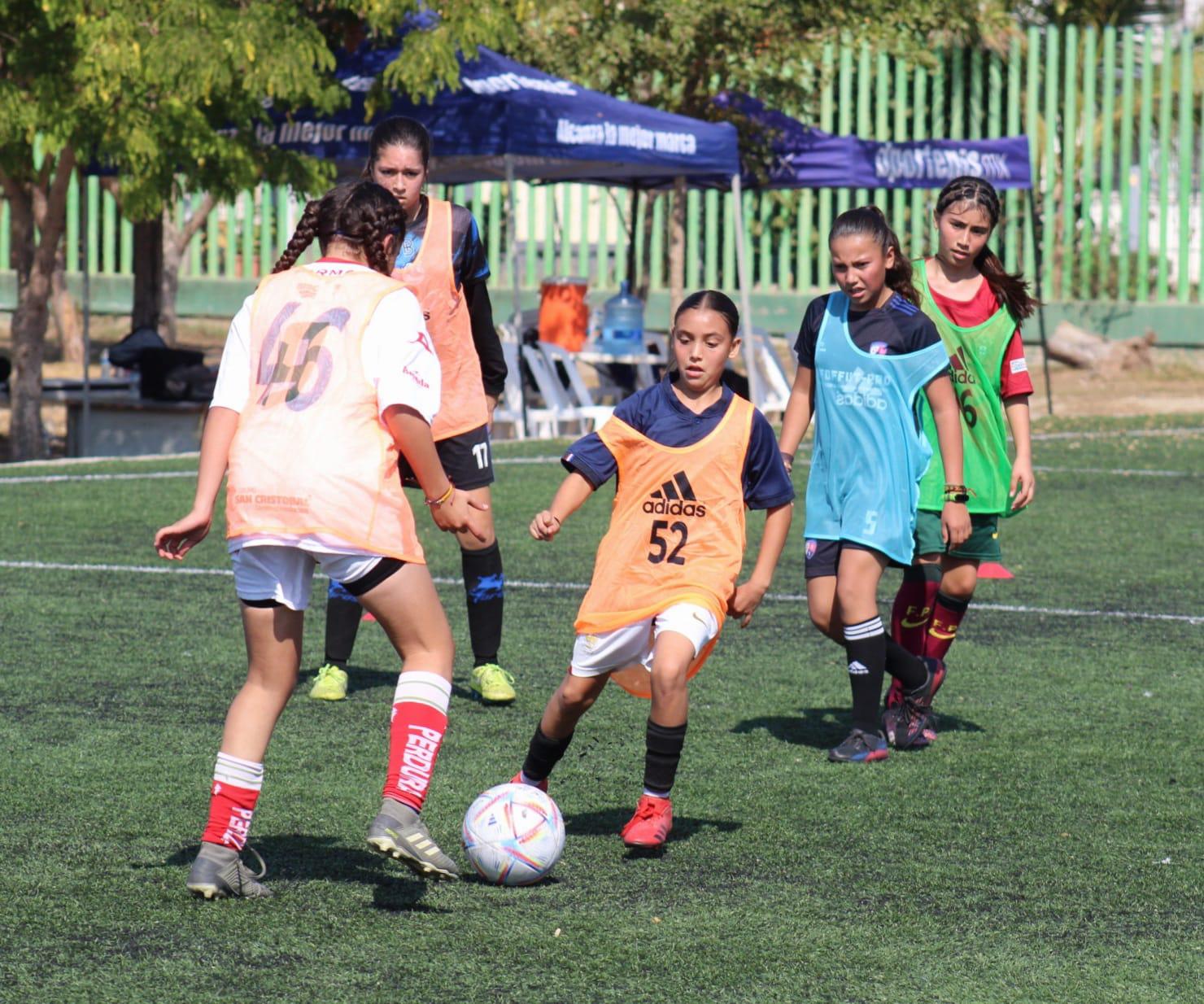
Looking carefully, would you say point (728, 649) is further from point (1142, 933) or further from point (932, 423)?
point (1142, 933)

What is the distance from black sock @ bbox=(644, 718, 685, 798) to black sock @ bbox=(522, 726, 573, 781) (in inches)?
9.6

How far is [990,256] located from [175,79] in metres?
9.29

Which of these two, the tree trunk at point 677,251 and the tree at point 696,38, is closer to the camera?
the tree at point 696,38

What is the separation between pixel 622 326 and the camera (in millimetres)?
20547

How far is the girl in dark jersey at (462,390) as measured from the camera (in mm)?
6582

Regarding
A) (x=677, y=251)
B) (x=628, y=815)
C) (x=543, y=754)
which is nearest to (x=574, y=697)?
(x=543, y=754)

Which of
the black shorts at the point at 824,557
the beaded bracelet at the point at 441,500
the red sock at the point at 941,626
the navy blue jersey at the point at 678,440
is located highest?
the navy blue jersey at the point at 678,440

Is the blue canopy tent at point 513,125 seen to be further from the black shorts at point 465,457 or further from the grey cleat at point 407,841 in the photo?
the grey cleat at point 407,841

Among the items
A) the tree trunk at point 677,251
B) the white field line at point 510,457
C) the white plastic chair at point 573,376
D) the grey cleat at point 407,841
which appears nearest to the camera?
the grey cleat at point 407,841

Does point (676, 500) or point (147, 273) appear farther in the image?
point (147, 273)

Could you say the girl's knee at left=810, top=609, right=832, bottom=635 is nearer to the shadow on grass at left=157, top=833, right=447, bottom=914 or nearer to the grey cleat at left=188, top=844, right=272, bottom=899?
the shadow on grass at left=157, top=833, right=447, bottom=914

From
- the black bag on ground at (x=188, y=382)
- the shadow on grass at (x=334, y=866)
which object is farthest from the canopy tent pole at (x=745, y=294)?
the shadow on grass at (x=334, y=866)

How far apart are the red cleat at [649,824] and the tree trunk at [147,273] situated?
17.2 meters

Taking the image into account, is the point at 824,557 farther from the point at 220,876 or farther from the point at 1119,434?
the point at 1119,434
